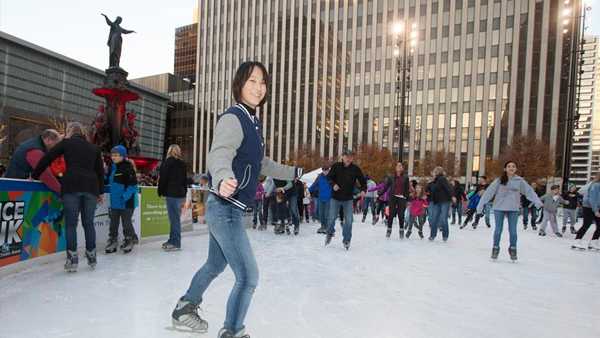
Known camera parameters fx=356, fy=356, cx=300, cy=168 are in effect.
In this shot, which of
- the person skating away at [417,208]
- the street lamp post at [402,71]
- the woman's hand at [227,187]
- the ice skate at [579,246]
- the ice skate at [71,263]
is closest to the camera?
the woman's hand at [227,187]

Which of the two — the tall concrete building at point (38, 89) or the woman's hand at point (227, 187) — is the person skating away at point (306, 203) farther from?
the tall concrete building at point (38, 89)

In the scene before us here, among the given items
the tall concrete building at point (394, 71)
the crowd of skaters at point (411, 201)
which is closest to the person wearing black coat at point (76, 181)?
the crowd of skaters at point (411, 201)

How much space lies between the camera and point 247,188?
2.14 metres

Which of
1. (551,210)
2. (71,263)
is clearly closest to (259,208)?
(71,263)

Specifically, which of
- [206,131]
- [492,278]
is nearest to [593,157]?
[206,131]

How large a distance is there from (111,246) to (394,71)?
53886 millimetres

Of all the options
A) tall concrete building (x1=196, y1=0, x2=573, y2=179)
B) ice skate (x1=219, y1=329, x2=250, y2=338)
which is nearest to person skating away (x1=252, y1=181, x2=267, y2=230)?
ice skate (x1=219, y1=329, x2=250, y2=338)

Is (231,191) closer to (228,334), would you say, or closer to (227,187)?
(227,187)

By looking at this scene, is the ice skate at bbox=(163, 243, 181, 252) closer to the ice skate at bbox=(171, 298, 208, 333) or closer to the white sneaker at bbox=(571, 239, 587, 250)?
the ice skate at bbox=(171, 298, 208, 333)

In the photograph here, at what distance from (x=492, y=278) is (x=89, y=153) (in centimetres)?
521

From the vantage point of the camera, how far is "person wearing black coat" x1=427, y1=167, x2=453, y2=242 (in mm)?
8148

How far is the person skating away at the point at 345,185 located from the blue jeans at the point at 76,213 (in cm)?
388

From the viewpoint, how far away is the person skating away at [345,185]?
6500 millimetres

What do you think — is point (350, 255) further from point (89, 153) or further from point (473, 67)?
point (473, 67)
